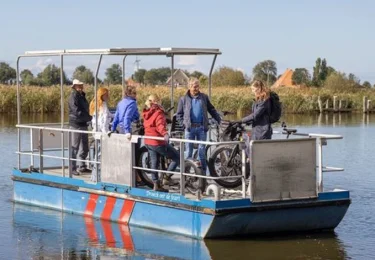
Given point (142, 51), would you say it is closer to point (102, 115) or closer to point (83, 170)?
point (102, 115)

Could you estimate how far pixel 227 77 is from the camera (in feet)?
205

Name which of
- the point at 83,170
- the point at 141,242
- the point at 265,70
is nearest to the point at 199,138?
the point at 141,242

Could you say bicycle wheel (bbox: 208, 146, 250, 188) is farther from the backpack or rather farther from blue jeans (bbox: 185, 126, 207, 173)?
the backpack

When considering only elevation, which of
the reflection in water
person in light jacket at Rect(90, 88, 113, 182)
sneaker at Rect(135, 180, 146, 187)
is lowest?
the reflection in water

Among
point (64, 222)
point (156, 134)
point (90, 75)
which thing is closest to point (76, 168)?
point (64, 222)

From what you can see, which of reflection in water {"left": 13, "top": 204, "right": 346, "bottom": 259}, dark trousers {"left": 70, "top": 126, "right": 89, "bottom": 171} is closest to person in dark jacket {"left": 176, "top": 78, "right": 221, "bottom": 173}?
reflection in water {"left": 13, "top": 204, "right": 346, "bottom": 259}

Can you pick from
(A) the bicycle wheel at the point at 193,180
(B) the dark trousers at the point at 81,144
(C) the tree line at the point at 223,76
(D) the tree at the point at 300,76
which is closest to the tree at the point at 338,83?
(C) the tree line at the point at 223,76

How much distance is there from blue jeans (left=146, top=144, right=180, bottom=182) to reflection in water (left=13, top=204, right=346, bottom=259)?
1.04 m

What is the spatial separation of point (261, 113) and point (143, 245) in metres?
2.67

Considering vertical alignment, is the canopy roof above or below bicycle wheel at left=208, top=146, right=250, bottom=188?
above

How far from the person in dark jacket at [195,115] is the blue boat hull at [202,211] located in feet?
3.57

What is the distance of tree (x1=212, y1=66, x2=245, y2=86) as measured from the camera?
61906mm

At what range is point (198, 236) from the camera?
13.8 metres

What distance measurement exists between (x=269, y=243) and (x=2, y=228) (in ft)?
14.7
